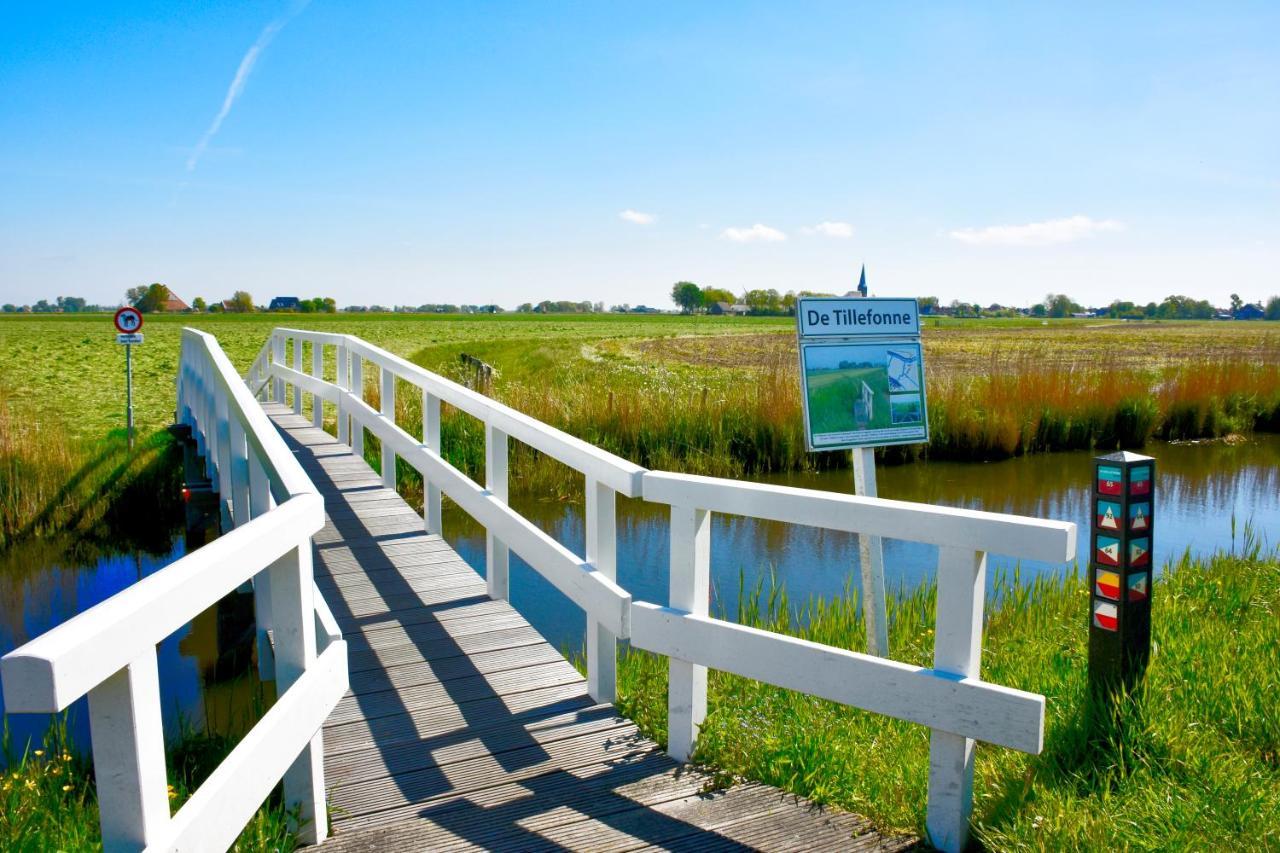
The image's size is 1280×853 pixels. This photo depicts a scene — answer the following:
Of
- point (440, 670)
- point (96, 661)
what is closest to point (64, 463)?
point (440, 670)

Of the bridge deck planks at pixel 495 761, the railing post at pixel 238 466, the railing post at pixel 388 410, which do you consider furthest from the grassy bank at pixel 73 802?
the railing post at pixel 388 410

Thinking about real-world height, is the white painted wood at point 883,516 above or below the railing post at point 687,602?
above

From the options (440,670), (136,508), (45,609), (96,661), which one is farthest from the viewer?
(136,508)

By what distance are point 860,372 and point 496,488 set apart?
2.20 m

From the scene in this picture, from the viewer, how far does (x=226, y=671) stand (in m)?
8.03

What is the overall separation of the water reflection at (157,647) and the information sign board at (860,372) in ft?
10.9

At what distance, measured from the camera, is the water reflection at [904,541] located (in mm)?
8930

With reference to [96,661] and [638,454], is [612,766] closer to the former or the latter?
[96,661]

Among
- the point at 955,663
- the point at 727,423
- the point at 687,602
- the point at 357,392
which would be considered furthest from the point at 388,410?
the point at 727,423

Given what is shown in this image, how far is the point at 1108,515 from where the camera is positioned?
12.6 ft

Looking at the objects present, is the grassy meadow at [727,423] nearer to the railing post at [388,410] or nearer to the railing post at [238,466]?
the railing post at [388,410]

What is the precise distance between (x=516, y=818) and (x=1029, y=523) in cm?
198

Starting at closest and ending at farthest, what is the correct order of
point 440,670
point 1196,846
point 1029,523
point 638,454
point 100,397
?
point 1029,523
point 1196,846
point 440,670
point 638,454
point 100,397

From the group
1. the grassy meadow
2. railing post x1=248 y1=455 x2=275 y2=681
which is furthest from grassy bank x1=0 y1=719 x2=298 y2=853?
the grassy meadow
